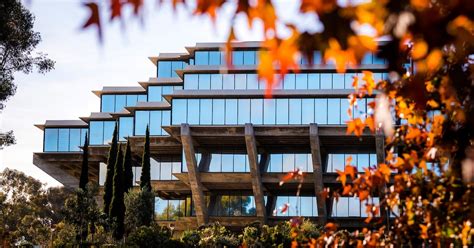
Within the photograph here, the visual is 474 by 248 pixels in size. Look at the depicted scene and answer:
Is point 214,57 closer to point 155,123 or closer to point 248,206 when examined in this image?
point 155,123

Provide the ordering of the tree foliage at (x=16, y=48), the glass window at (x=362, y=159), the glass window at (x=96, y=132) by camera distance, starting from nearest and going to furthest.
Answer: the tree foliage at (x=16, y=48)
the glass window at (x=362, y=159)
the glass window at (x=96, y=132)

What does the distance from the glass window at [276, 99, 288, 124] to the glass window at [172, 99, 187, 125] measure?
654cm

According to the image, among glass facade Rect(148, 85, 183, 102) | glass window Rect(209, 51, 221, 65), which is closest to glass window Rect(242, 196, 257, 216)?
glass window Rect(209, 51, 221, 65)

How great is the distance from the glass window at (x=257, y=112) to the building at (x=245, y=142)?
2.8 inches

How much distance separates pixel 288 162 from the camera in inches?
2175

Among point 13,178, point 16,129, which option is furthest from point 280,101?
point 13,178

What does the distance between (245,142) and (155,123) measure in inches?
302

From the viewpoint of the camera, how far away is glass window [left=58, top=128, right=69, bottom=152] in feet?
209

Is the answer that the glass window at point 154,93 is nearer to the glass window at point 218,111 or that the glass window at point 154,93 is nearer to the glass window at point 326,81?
the glass window at point 218,111

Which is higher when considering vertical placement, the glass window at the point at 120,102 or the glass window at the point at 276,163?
the glass window at the point at 120,102

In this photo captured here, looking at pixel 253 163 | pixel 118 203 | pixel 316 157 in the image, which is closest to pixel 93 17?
pixel 118 203

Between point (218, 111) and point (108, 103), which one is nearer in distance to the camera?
point (218, 111)

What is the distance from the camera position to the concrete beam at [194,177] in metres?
53.3

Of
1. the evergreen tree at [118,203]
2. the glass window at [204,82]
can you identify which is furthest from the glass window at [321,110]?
the evergreen tree at [118,203]
